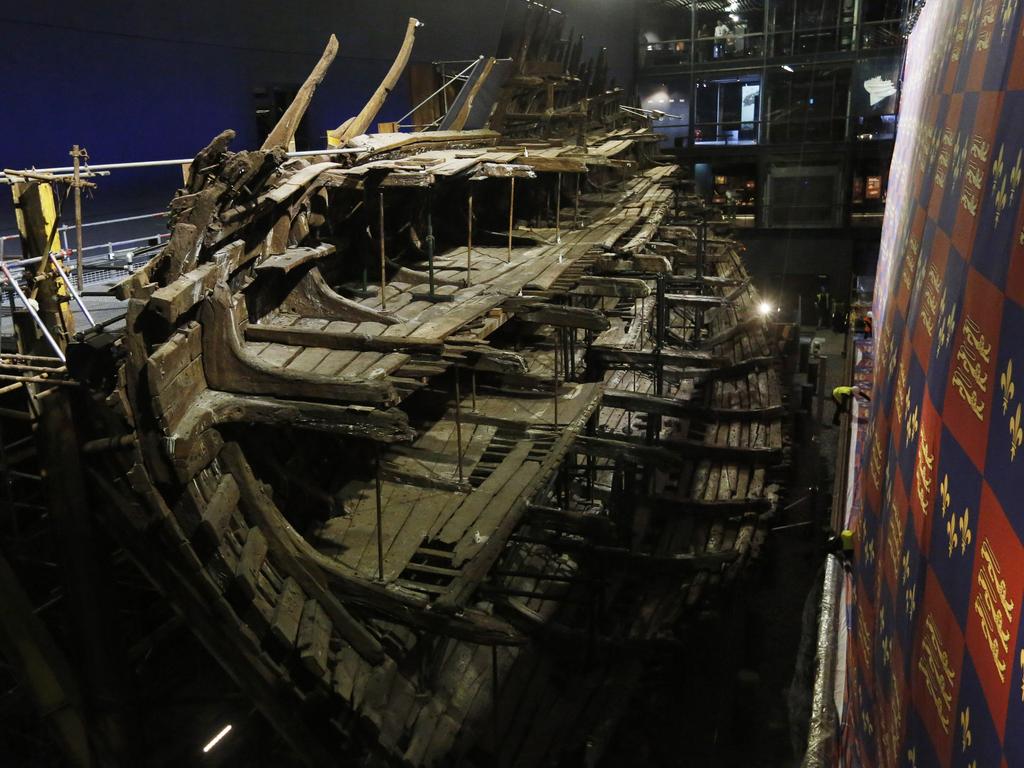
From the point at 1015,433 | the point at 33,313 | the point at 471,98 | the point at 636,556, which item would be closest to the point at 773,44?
the point at 471,98

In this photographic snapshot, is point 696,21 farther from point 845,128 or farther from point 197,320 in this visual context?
point 197,320

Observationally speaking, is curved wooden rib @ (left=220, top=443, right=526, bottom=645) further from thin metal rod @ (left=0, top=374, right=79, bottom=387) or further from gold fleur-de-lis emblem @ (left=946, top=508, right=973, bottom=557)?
Result: gold fleur-de-lis emblem @ (left=946, top=508, right=973, bottom=557)

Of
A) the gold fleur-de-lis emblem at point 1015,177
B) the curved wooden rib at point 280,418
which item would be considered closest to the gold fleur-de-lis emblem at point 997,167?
the gold fleur-de-lis emblem at point 1015,177

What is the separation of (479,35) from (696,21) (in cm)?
1316

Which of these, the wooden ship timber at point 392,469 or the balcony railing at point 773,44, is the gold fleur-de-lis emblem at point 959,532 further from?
the balcony railing at point 773,44

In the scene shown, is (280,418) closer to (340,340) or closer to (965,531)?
(340,340)

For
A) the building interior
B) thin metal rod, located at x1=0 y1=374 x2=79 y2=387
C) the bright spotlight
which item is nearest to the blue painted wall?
the building interior

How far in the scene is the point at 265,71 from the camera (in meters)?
11.0

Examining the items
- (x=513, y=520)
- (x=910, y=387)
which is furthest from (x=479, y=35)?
(x=910, y=387)

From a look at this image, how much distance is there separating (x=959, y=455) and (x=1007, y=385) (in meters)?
0.46

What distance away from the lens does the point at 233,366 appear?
574 centimetres

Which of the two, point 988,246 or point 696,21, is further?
point 696,21

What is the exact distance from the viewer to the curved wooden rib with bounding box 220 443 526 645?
6.00m

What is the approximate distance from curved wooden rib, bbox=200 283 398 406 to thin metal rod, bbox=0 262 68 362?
1.21 metres
